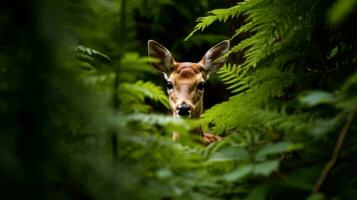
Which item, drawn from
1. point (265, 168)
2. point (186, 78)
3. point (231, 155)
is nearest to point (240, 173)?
point (265, 168)

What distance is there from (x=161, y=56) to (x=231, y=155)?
4.52 meters

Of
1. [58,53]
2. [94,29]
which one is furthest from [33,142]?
[94,29]

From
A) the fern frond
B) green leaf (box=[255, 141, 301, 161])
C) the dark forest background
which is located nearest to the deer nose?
the dark forest background

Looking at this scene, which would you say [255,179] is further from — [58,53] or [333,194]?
[58,53]

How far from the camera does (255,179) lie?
1.88 m

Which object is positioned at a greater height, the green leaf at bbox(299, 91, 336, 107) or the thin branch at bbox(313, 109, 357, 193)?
the green leaf at bbox(299, 91, 336, 107)

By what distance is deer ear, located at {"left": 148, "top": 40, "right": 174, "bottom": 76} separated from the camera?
19.8ft

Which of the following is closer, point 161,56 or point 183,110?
point 183,110

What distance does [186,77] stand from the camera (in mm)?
6156

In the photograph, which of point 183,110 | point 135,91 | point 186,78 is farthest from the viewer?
point 186,78

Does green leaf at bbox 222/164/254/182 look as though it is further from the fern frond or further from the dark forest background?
the fern frond

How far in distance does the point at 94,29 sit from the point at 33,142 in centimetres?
48

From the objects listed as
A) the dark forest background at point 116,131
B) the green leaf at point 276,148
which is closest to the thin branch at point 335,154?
the dark forest background at point 116,131

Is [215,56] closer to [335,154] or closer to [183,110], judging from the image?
[183,110]
